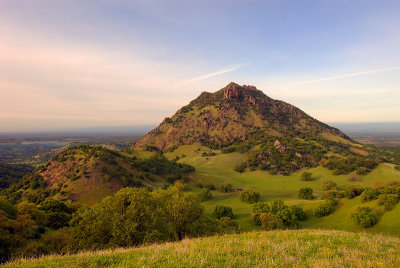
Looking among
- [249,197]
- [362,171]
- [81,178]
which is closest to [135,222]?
[249,197]

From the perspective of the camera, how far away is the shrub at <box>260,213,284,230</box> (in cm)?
4953

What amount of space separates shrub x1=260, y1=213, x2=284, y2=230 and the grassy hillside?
4201mm

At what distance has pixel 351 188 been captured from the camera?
209 ft

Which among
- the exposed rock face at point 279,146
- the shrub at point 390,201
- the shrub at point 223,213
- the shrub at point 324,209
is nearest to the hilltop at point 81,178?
the shrub at point 223,213

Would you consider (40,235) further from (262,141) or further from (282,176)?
(262,141)

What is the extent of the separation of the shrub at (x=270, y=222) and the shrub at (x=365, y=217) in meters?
17.8

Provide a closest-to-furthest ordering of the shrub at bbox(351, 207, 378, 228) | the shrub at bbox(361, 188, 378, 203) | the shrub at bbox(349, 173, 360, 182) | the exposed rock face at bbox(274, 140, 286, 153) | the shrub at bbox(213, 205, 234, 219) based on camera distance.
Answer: the shrub at bbox(351, 207, 378, 228) < the shrub at bbox(361, 188, 378, 203) < the shrub at bbox(213, 205, 234, 219) < the shrub at bbox(349, 173, 360, 182) < the exposed rock face at bbox(274, 140, 286, 153)

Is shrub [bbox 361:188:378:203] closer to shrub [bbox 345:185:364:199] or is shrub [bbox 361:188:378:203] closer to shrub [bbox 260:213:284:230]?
shrub [bbox 345:185:364:199]

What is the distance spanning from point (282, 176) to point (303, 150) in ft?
147

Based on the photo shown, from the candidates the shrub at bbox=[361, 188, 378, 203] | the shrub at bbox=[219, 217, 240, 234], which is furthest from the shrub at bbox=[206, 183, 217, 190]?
the shrub at bbox=[361, 188, 378, 203]

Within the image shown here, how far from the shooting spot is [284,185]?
4697 inches

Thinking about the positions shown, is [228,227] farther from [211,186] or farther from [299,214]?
[211,186]

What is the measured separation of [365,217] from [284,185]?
75125 mm

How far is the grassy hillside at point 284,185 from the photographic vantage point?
5172 cm
